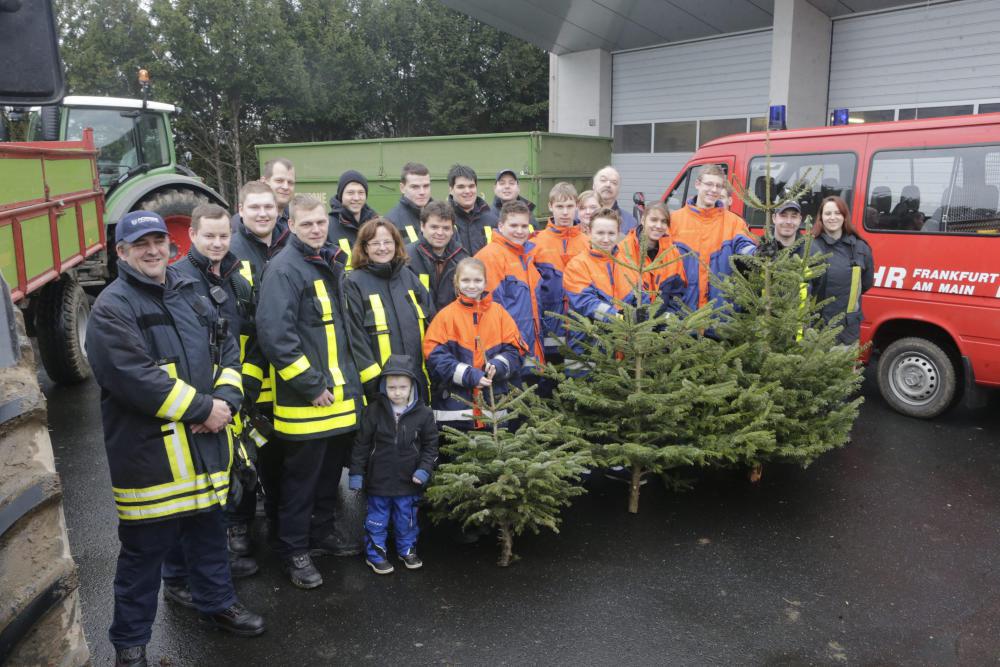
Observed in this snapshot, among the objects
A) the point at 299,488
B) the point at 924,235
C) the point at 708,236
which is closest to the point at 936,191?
the point at 924,235

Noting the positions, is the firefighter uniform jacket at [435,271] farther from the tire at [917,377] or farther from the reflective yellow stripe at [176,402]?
the tire at [917,377]

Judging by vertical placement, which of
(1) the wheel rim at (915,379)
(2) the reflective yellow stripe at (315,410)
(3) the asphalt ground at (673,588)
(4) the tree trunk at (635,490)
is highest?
(2) the reflective yellow stripe at (315,410)

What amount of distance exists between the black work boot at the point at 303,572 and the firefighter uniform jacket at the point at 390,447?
48 centimetres

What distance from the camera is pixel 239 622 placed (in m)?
3.45

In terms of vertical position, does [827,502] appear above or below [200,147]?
below

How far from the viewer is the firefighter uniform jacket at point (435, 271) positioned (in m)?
4.78

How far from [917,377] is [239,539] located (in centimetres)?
554

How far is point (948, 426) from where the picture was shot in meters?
6.27

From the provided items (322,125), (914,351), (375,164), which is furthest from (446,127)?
(914,351)

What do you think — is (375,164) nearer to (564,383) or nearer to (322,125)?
(564,383)

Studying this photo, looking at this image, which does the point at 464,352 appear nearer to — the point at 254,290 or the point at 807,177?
the point at 254,290

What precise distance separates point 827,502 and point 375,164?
11225mm

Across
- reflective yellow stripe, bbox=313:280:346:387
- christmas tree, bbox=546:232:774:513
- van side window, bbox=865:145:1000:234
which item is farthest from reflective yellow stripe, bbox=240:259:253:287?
van side window, bbox=865:145:1000:234

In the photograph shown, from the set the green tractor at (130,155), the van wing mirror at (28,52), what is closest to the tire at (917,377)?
the van wing mirror at (28,52)
